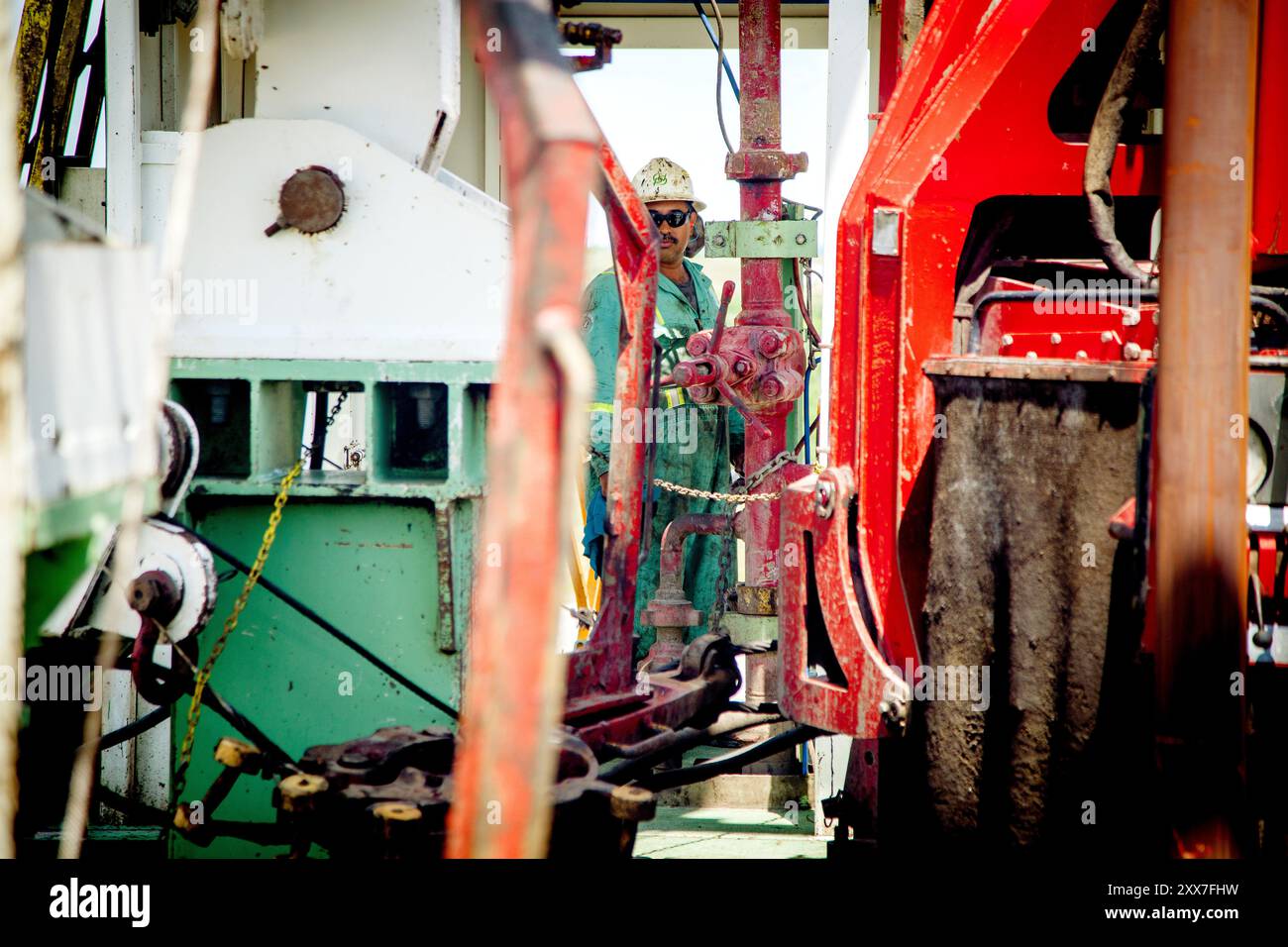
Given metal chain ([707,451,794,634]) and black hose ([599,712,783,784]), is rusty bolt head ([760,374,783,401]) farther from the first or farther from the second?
black hose ([599,712,783,784])

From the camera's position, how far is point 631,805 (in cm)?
257

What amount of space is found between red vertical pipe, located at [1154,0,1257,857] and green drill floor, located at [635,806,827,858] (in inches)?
86.0

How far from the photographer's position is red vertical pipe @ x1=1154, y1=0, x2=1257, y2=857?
7.23 feet

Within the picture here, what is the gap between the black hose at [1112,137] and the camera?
2.88 m

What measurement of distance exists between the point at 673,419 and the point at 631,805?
3696 mm

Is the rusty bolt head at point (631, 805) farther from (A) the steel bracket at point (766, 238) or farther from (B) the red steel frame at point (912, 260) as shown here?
(A) the steel bracket at point (766, 238)

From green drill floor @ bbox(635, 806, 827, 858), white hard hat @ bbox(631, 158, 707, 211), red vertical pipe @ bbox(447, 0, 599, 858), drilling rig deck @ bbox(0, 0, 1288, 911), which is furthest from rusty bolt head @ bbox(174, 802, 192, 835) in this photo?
white hard hat @ bbox(631, 158, 707, 211)

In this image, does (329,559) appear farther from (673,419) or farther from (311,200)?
(673,419)

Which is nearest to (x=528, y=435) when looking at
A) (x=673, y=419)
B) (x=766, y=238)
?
(x=766, y=238)

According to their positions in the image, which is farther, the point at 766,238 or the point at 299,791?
the point at 766,238

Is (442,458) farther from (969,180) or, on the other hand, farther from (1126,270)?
(1126,270)
